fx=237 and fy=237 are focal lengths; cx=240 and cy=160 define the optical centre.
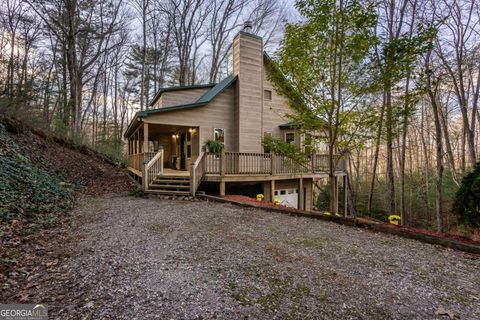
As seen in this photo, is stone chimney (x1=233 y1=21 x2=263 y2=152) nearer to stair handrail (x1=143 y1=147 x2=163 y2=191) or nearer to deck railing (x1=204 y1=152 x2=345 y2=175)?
deck railing (x1=204 y1=152 x2=345 y2=175)

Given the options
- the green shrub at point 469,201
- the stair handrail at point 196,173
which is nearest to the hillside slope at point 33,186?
the stair handrail at point 196,173

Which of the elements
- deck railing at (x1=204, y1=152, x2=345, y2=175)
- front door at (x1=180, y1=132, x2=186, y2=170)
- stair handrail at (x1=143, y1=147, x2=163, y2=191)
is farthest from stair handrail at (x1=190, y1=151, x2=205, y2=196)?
front door at (x1=180, y1=132, x2=186, y2=170)

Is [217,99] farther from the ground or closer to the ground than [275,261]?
farther from the ground

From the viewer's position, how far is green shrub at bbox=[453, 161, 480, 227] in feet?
15.5

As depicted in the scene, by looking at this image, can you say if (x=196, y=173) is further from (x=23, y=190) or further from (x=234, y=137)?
(x=23, y=190)

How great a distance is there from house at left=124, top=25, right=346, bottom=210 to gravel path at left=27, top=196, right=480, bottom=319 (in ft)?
14.5

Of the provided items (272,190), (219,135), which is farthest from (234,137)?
(272,190)

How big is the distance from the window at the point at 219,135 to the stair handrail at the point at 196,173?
2.61m

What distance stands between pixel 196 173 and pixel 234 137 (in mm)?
3957

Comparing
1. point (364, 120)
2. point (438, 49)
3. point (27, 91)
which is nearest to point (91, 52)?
point (27, 91)

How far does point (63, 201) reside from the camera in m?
6.75

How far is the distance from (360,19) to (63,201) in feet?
30.2

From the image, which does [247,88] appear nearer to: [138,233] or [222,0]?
[138,233]

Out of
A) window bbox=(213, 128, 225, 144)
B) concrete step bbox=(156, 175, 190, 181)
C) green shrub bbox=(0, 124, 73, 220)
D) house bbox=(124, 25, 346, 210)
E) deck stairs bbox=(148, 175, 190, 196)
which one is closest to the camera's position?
green shrub bbox=(0, 124, 73, 220)
